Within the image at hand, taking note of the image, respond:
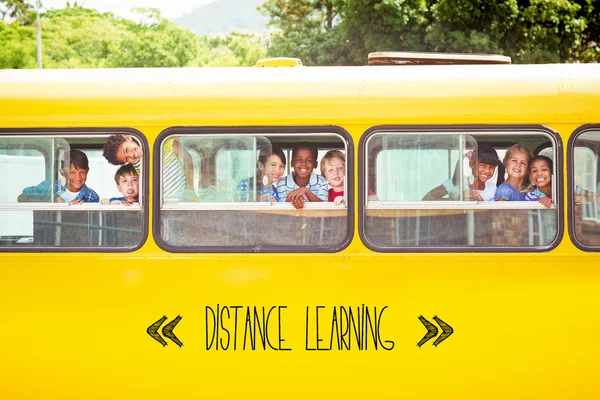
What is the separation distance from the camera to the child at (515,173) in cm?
582

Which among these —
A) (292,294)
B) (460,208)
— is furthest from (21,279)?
(460,208)

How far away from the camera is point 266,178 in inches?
233

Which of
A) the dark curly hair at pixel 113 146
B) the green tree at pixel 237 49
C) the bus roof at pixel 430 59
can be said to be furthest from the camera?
the green tree at pixel 237 49

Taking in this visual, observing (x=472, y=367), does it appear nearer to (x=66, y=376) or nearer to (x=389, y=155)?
(x=389, y=155)

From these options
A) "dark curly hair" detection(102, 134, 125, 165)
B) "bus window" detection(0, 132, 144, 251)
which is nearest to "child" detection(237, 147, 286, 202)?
"bus window" detection(0, 132, 144, 251)

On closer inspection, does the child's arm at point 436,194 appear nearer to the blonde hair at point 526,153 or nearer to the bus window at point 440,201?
the bus window at point 440,201

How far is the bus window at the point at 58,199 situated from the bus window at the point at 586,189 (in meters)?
2.82

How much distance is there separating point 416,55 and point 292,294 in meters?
2.00

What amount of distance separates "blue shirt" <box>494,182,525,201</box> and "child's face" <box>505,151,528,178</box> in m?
0.08

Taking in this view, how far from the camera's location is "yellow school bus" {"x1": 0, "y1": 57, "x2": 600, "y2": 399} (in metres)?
5.74

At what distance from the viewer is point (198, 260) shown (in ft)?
19.1

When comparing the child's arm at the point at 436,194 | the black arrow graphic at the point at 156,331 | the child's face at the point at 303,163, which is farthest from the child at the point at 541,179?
the black arrow graphic at the point at 156,331

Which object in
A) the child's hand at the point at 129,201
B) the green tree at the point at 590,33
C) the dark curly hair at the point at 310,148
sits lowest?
the child's hand at the point at 129,201

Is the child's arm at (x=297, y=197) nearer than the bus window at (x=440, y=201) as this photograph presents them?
No
